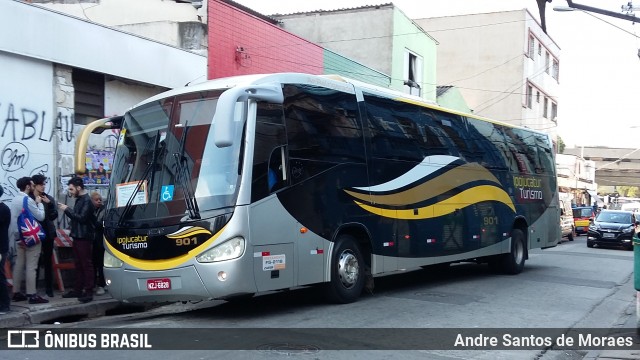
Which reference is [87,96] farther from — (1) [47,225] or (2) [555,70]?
(2) [555,70]

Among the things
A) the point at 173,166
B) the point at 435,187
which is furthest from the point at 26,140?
the point at 435,187

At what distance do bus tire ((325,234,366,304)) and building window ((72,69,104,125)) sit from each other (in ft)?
19.5

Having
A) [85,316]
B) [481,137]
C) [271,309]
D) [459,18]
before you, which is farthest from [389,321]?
[459,18]

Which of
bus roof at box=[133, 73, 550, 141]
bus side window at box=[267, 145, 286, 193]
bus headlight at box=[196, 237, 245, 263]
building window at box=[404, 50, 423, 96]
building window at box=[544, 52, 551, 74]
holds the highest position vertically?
building window at box=[544, 52, 551, 74]

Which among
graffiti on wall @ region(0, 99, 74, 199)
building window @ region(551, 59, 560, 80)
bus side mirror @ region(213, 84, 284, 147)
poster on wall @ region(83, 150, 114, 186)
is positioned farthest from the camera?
building window @ region(551, 59, 560, 80)

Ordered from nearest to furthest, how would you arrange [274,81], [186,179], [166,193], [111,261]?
1. [186,179]
2. [166,193]
3. [111,261]
4. [274,81]

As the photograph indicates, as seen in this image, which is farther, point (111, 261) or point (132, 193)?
point (111, 261)

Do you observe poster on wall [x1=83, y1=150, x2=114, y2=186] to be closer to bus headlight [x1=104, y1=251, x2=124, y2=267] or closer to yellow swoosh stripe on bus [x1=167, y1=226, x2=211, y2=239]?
bus headlight [x1=104, y1=251, x2=124, y2=267]

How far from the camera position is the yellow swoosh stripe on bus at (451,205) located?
434 inches

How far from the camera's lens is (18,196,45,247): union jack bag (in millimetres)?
9430

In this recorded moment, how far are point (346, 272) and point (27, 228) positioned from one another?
4.90 meters

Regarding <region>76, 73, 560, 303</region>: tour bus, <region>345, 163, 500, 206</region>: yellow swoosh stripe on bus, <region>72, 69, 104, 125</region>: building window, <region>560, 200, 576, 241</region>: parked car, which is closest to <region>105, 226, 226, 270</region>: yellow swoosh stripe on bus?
<region>76, 73, 560, 303</region>: tour bus

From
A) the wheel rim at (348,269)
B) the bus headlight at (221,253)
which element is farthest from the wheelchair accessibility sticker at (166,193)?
the wheel rim at (348,269)

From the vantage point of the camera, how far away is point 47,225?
9.95 metres
